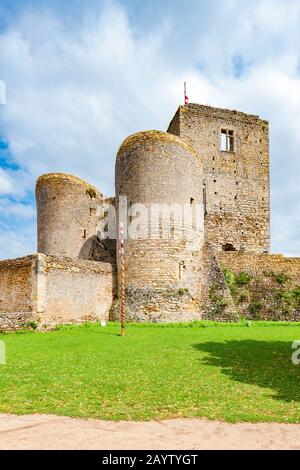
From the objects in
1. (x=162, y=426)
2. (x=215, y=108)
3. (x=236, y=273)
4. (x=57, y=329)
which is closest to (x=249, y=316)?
(x=236, y=273)

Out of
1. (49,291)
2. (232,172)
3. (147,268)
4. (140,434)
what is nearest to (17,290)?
(49,291)

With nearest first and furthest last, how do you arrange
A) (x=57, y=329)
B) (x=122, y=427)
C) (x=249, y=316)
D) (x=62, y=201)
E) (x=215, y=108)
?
(x=122, y=427) < (x=57, y=329) < (x=249, y=316) < (x=62, y=201) < (x=215, y=108)

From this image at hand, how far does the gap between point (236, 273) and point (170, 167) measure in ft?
27.4

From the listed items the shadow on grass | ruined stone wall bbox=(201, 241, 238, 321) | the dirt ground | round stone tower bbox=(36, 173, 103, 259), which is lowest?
the shadow on grass

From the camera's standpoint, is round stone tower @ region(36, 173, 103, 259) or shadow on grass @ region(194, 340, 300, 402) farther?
round stone tower @ region(36, 173, 103, 259)

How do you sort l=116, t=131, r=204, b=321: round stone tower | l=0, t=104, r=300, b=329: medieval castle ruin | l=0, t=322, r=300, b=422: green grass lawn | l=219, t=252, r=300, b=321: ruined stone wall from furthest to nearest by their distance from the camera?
l=219, t=252, r=300, b=321: ruined stone wall < l=116, t=131, r=204, b=321: round stone tower < l=0, t=104, r=300, b=329: medieval castle ruin < l=0, t=322, r=300, b=422: green grass lawn

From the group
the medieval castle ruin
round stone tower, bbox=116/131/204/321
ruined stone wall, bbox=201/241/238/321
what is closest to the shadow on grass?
round stone tower, bbox=116/131/204/321

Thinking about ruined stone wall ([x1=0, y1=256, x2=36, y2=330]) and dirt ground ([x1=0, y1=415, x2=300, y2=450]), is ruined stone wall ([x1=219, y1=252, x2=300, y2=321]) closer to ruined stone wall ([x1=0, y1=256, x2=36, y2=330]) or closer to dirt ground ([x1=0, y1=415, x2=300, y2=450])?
ruined stone wall ([x1=0, y1=256, x2=36, y2=330])

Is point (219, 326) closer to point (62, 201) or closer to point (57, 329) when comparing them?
point (57, 329)

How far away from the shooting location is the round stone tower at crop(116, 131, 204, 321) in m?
22.7

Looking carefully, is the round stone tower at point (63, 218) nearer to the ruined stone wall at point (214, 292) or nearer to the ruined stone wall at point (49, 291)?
the ruined stone wall at point (49, 291)

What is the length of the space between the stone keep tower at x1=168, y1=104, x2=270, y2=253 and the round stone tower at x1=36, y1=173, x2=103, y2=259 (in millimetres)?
9608

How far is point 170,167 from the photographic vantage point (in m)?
23.6

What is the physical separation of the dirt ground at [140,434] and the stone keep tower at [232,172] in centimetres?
2814
